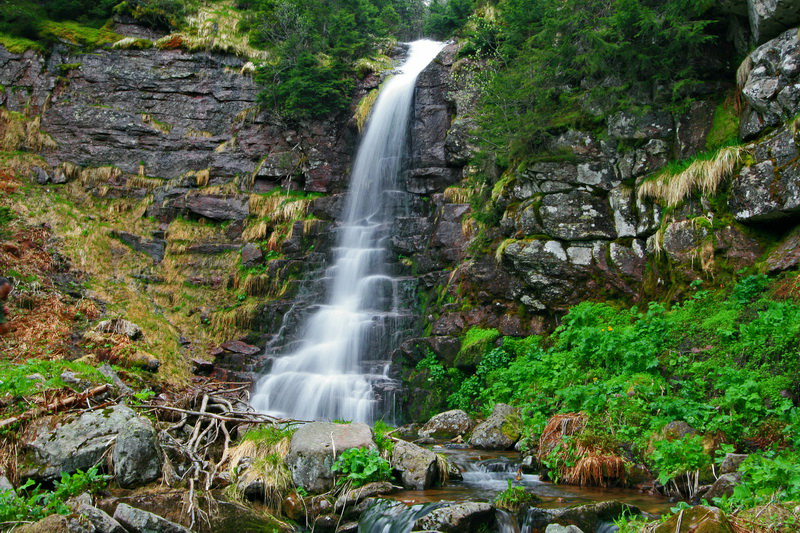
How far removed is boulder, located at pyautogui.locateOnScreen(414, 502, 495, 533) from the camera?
487 cm

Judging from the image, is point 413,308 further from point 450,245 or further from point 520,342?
point 520,342

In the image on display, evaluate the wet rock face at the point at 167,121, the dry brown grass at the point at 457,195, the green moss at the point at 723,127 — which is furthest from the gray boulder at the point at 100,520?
the wet rock face at the point at 167,121

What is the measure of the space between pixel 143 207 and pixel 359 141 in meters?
8.27

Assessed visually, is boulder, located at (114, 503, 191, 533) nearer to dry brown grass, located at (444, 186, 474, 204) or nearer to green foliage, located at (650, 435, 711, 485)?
green foliage, located at (650, 435, 711, 485)

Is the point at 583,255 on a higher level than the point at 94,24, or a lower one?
lower

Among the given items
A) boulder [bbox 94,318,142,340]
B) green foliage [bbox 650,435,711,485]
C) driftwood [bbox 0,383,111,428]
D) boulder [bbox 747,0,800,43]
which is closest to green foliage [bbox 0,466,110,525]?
driftwood [bbox 0,383,111,428]

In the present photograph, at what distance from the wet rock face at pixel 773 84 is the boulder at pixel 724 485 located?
235 inches

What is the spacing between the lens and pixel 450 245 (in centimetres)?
1426

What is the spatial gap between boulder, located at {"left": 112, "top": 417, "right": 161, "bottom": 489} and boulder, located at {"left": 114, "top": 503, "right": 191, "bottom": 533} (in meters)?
0.85

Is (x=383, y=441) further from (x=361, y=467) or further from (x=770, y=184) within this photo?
(x=770, y=184)

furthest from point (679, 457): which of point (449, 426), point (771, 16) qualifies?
point (771, 16)

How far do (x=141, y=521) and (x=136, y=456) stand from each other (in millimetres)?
1166

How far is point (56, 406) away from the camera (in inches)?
249

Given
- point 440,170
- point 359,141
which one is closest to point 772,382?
point 440,170
